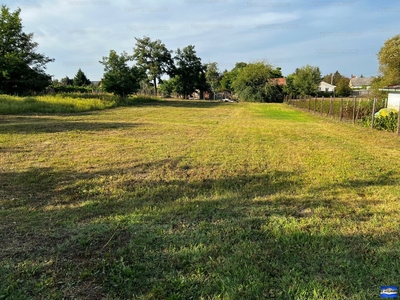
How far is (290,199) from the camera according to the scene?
11.3 ft

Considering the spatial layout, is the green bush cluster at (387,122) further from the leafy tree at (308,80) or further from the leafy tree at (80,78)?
the leafy tree at (80,78)

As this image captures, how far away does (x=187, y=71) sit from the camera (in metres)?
53.0

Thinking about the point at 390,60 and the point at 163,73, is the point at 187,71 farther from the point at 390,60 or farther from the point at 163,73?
the point at 390,60

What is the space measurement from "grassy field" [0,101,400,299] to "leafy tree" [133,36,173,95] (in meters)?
46.1

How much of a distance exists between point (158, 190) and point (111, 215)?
89cm

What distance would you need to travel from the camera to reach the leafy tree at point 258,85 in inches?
1785

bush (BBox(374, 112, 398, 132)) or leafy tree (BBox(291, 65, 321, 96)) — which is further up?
leafy tree (BBox(291, 65, 321, 96))

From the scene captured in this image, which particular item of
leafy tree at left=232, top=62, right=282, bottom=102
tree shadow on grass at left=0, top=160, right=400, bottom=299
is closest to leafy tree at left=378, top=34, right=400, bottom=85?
leafy tree at left=232, top=62, right=282, bottom=102

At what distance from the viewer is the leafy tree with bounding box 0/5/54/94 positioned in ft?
71.2

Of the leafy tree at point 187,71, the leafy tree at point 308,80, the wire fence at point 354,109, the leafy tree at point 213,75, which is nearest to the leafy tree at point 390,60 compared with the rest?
the wire fence at point 354,109

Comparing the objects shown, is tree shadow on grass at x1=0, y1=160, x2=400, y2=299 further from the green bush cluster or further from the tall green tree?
the tall green tree

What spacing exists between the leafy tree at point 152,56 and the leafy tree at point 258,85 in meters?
14.1

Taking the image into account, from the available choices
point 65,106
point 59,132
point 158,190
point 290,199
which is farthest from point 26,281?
point 65,106

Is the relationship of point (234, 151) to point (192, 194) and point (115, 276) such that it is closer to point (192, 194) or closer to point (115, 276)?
point (192, 194)
